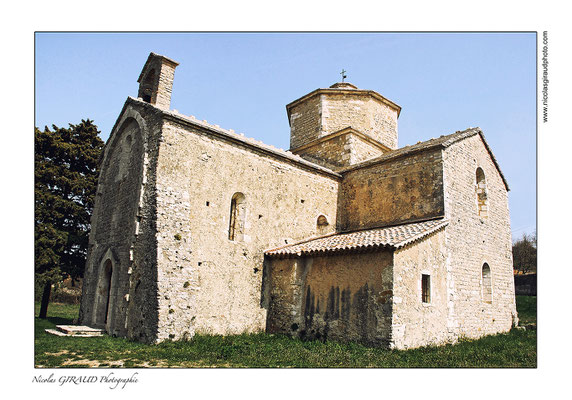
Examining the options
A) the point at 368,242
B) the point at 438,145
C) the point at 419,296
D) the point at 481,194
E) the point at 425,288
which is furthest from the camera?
the point at 481,194

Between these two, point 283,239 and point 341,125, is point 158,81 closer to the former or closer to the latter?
point 283,239

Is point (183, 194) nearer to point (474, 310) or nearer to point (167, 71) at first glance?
point (167, 71)

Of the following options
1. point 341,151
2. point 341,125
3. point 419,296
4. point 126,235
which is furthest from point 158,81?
point 419,296

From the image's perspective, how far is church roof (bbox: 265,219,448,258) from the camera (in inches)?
371

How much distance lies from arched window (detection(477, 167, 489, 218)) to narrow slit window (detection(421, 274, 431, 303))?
481 cm

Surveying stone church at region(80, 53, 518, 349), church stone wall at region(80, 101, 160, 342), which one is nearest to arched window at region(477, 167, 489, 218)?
stone church at region(80, 53, 518, 349)

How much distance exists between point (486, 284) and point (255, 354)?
862 cm

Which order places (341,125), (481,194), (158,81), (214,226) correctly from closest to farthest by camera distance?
(214,226)
(158,81)
(481,194)
(341,125)

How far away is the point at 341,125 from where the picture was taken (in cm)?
1744

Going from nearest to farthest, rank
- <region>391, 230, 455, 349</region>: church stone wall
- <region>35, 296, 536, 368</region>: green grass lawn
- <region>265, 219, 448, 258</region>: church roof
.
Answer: <region>35, 296, 536, 368</region>: green grass lawn → <region>391, 230, 455, 349</region>: church stone wall → <region>265, 219, 448, 258</region>: church roof

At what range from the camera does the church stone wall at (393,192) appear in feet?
38.9

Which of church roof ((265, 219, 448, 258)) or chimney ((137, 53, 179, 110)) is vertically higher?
chimney ((137, 53, 179, 110))

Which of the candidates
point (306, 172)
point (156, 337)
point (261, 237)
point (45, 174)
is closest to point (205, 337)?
point (156, 337)

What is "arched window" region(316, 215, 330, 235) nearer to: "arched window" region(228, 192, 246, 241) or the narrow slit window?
"arched window" region(228, 192, 246, 241)
